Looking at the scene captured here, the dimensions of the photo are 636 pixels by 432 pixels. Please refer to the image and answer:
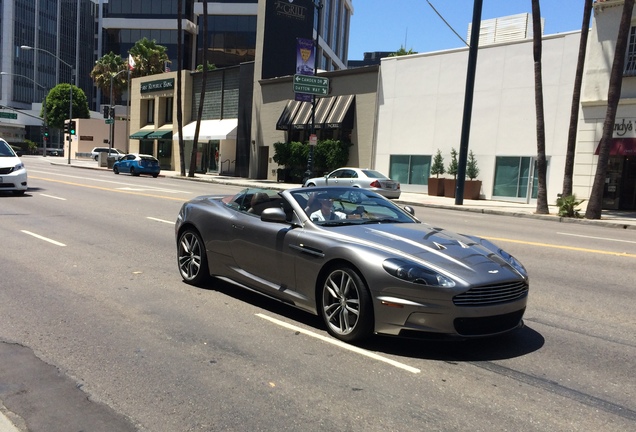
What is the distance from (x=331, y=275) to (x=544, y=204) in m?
18.3

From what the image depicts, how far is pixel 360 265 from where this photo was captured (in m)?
4.78

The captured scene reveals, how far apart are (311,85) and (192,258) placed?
2532cm

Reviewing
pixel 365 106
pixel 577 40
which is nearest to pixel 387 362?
pixel 577 40

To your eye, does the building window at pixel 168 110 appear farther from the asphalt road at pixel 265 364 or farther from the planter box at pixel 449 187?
the asphalt road at pixel 265 364

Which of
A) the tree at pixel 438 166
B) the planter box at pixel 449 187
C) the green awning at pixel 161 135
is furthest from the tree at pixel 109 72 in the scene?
the planter box at pixel 449 187

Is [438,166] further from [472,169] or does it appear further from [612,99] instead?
[612,99]

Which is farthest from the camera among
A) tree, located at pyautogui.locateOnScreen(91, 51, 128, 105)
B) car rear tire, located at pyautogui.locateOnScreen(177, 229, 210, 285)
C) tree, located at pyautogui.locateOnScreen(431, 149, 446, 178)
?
tree, located at pyautogui.locateOnScreen(91, 51, 128, 105)

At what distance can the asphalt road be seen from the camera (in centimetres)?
361

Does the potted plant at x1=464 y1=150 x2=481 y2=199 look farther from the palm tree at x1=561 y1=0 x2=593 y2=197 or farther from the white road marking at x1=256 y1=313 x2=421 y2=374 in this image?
the white road marking at x1=256 y1=313 x2=421 y2=374

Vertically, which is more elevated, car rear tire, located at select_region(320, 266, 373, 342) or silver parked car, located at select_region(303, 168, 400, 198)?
silver parked car, located at select_region(303, 168, 400, 198)

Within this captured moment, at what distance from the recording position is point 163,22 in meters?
79.2

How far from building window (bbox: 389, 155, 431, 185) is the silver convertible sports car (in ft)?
79.1

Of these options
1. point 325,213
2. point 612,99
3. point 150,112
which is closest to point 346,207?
point 325,213

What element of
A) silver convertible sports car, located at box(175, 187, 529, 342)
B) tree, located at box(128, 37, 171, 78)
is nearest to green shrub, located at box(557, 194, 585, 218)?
silver convertible sports car, located at box(175, 187, 529, 342)
